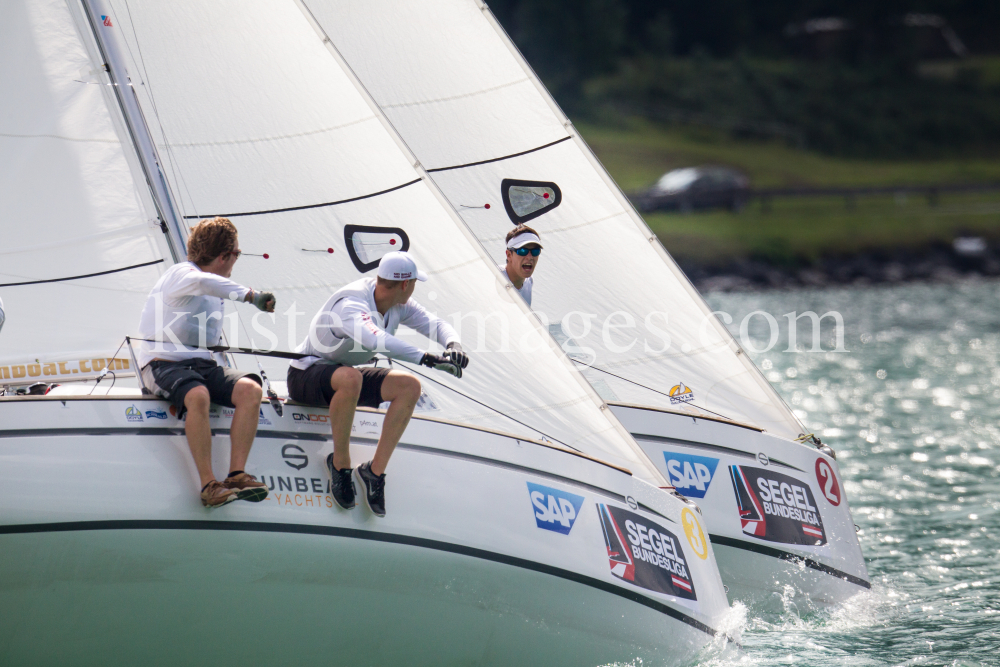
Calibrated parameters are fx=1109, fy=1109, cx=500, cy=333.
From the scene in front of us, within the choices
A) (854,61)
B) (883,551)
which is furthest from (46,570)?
(854,61)

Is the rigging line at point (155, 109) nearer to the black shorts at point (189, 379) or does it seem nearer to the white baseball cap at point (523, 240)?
the black shorts at point (189, 379)

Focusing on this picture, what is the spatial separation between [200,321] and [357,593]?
154 cm

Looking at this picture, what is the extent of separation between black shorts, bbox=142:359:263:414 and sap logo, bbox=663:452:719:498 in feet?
11.5

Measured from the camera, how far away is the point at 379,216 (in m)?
6.23

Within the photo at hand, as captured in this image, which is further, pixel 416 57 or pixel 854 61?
pixel 854 61

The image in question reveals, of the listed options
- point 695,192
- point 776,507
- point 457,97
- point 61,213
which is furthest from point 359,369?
point 695,192

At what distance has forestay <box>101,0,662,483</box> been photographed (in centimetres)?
612

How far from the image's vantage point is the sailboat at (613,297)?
25.6 feet

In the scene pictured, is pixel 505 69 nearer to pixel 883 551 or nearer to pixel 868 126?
pixel 883 551

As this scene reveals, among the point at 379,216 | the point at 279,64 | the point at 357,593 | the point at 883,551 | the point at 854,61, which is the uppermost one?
the point at 279,64

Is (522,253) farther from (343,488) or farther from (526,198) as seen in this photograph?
(343,488)

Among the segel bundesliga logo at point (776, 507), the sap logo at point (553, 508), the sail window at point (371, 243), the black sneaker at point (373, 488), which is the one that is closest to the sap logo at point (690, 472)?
the segel bundesliga logo at point (776, 507)

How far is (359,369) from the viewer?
18.3 ft

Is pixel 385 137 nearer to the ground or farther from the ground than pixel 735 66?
farther from the ground
